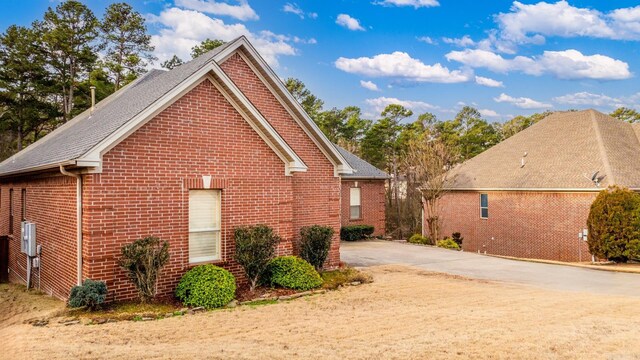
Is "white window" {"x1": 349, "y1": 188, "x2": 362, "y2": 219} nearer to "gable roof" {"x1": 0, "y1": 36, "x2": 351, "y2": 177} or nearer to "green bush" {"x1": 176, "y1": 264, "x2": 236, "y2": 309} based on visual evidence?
"gable roof" {"x1": 0, "y1": 36, "x2": 351, "y2": 177}

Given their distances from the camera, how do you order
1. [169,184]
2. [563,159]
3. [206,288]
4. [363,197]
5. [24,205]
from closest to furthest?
1. [206,288]
2. [169,184]
3. [24,205]
4. [563,159]
5. [363,197]

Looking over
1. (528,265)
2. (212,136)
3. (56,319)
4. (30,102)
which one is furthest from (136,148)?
(30,102)

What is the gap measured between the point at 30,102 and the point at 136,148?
33852 millimetres

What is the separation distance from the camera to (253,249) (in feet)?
37.3

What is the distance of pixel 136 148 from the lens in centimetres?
1027

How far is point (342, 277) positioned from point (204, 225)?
445cm

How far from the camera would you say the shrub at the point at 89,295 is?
912 cm

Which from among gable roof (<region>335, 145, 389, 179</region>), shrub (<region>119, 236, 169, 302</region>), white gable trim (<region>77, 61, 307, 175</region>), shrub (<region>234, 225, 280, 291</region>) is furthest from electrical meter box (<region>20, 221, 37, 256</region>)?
gable roof (<region>335, 145, 389, 179</region>)

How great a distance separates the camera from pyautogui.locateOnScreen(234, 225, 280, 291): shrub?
11.3m

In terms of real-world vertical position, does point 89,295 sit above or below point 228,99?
below

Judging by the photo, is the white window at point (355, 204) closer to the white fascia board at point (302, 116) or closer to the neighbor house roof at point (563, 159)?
the neighbor house roof at point (563, 159)

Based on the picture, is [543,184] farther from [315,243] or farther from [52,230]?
[52,230]

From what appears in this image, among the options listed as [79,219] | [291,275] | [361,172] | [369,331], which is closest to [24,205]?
[79,219]

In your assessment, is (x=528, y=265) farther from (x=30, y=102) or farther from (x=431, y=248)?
(x=30, y=102)
